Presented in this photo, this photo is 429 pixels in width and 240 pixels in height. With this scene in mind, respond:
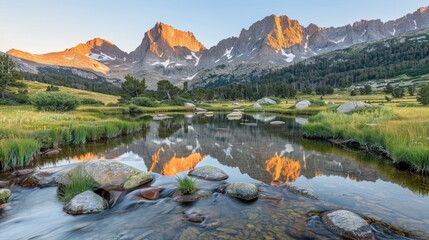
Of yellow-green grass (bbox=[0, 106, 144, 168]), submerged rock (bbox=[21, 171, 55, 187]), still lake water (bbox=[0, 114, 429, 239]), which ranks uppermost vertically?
yellow-green grass (bbox=[0, 106, 144, 168])

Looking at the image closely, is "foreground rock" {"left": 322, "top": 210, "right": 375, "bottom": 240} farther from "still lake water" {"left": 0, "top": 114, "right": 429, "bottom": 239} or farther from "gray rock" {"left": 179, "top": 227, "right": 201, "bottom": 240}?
"gray rock" {"left": 179, "top": 227, "right": 201, "bottom": 240}

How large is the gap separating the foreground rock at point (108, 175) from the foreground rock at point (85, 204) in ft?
5.93

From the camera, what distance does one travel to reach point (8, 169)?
16594mm

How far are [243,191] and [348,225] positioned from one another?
4.72 m

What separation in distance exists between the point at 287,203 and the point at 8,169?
1745 cm

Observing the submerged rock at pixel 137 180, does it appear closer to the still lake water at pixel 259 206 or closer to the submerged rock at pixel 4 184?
the still lake water at pixel 259 206

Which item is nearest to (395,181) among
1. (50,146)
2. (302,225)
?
(302,225)

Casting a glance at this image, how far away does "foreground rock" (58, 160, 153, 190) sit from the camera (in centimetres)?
1340

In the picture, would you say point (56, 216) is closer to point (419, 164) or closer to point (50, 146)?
point (50, 146)

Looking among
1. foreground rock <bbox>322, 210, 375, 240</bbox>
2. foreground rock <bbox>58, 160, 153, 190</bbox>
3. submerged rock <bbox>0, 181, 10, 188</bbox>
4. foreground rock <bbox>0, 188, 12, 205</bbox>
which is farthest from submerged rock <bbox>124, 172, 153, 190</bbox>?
foreground rock <bbox>322, 210, 375, 240</bbox>

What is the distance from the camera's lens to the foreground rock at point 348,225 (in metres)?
8.52

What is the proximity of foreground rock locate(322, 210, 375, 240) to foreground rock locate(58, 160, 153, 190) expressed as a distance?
9663mm

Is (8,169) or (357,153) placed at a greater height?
(8,169)

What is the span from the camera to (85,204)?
10.8 m
